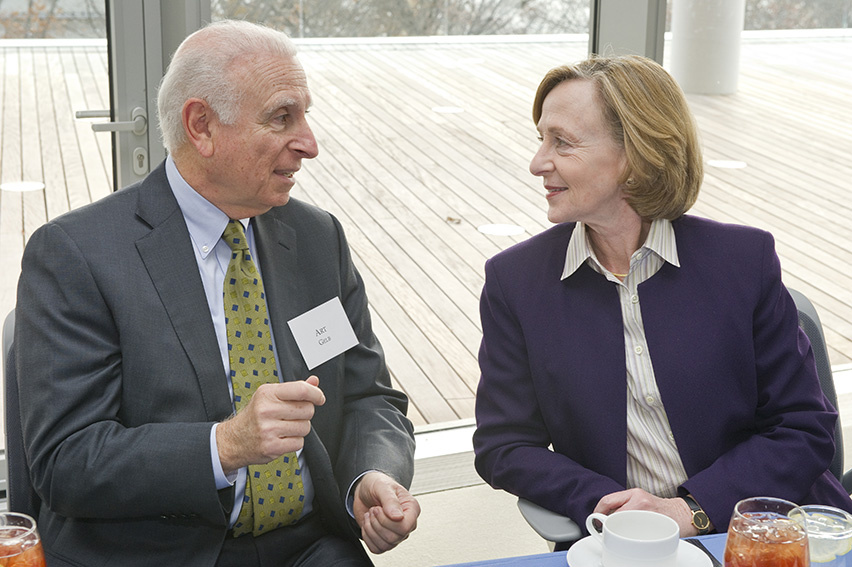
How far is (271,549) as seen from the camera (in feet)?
6.12

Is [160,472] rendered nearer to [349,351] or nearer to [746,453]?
[349,351]

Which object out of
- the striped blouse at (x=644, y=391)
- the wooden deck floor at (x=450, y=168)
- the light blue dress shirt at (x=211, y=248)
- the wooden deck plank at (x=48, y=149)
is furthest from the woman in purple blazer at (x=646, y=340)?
the wooden deck plank at (x=48, y=149)

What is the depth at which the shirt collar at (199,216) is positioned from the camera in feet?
6.17

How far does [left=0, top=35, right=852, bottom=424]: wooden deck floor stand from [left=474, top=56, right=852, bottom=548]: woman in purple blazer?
1397 mm

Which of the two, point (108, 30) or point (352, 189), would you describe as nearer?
point (108, 30)

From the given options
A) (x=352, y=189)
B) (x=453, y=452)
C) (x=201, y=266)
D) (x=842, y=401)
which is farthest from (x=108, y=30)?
(x=842, y=401)

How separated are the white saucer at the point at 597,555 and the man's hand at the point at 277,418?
456 millimetres

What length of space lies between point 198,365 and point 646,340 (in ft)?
2.85

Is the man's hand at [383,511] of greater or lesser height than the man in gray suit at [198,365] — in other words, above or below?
below

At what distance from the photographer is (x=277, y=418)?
1.57 m

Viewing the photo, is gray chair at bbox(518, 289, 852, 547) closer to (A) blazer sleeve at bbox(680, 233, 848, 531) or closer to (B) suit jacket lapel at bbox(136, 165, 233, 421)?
(A) blazer sleeve at bbox(680, 233, 848, 531)

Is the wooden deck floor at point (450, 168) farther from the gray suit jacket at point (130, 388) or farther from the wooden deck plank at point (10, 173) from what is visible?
the gray suit jacket at point (130, 388)

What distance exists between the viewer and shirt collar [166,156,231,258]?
1.88 meters

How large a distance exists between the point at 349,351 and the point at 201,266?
1.22 ft
